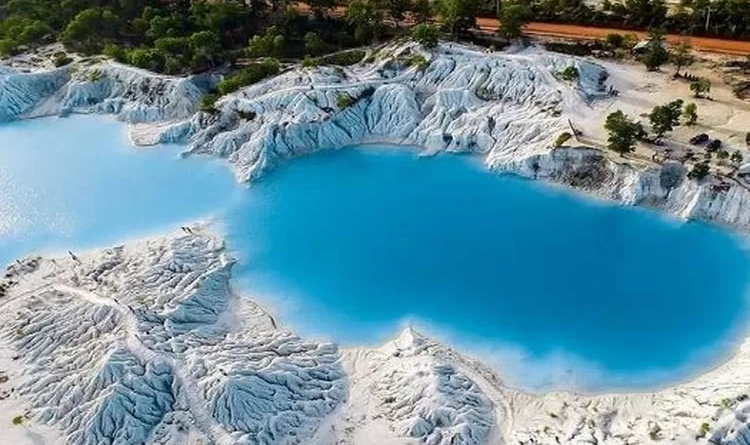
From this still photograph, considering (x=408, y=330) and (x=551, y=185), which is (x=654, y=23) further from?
(x=408, y=330)

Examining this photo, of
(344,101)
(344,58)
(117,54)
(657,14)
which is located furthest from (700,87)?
(117,54)

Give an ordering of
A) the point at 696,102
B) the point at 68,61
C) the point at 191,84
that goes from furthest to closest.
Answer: the point at 68,61
the point at 191,84
the point at 696,102

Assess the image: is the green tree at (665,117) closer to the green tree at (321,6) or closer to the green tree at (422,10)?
the green tree at (422,10)

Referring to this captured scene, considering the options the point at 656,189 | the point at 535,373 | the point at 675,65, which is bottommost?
the point at 535,373

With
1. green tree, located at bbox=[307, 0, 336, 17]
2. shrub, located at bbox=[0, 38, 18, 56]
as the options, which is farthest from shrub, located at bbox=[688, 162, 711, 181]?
shrub, located at bbox=[0, 38, 18, 56]

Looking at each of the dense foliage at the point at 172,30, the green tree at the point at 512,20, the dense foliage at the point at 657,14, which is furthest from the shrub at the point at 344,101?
the dense foliage at the point at 657,14

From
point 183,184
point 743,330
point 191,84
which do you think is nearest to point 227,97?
point 191,84
